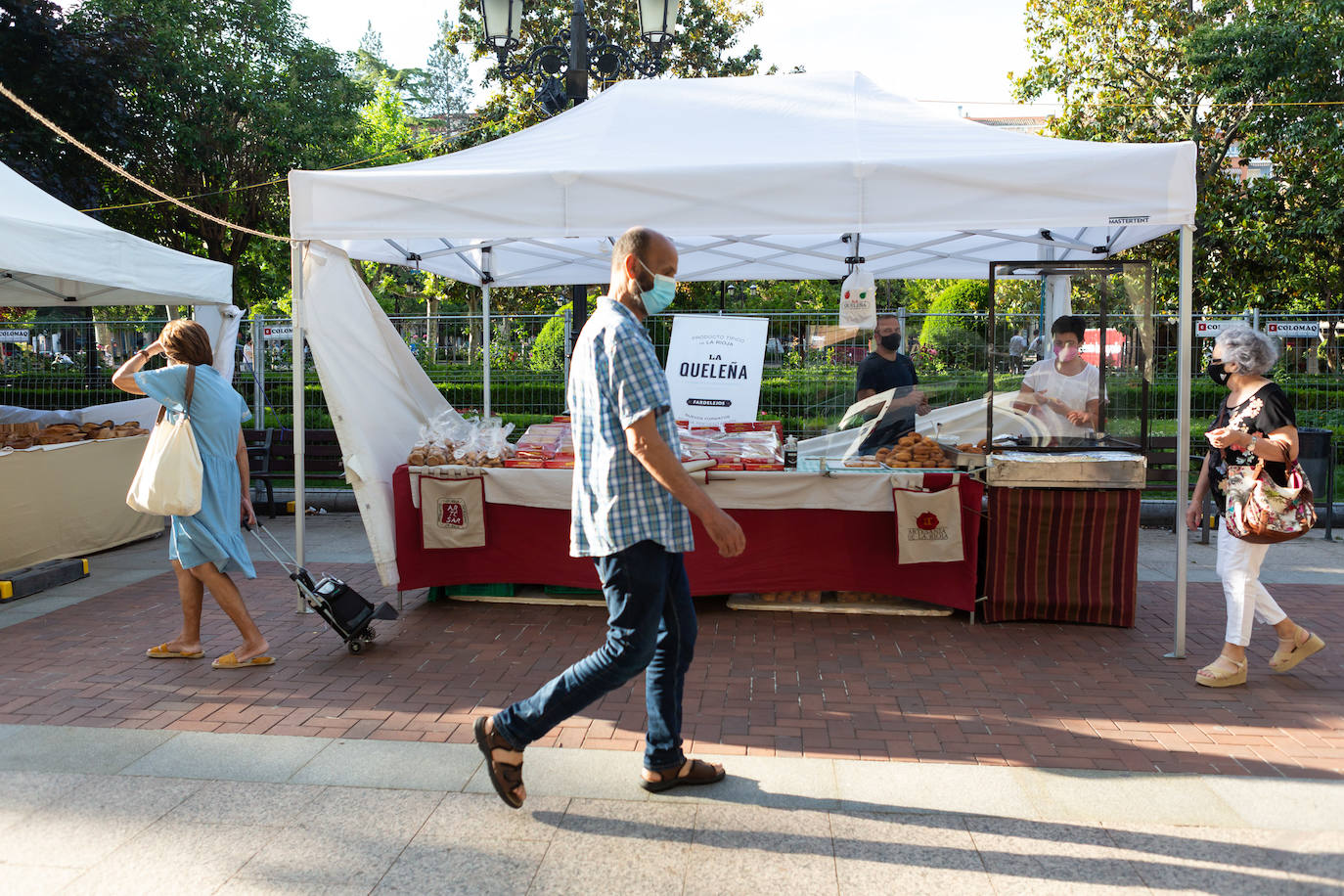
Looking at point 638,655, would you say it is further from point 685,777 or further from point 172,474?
point 172,474

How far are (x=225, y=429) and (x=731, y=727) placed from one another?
2.98 meters

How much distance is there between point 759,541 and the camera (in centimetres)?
607

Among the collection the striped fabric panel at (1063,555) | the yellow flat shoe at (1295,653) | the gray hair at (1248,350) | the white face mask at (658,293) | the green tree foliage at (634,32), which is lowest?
the yellow flat shoe at (1295,653)

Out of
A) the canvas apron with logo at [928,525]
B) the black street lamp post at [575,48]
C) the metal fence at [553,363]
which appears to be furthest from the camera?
the metal fence at [553,363]

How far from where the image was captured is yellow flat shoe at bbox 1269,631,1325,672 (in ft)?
15.8

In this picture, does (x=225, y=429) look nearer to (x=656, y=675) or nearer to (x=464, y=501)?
(x=464, y=501)

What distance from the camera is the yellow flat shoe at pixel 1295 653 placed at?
4.81 meters

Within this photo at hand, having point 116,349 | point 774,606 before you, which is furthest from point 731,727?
point 116,349

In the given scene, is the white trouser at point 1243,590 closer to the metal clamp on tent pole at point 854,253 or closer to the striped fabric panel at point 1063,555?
the striped fabric panel at point 1063,555

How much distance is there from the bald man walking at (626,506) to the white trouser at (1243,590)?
295cm

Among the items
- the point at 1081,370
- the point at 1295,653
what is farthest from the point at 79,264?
the point at 1295,653

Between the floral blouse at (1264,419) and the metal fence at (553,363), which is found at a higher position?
the metal fence at (553,363)

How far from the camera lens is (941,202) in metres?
5.12

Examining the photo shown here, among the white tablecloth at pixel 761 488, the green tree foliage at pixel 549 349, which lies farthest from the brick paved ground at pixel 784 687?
the green tree foliage at pixel 549 349
